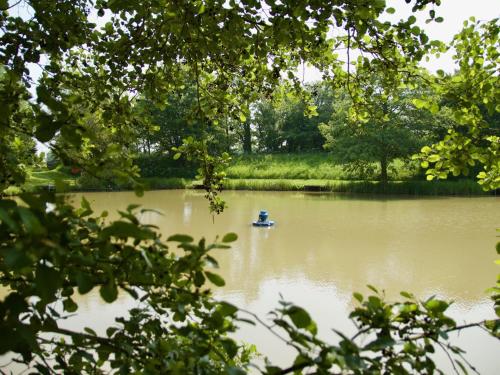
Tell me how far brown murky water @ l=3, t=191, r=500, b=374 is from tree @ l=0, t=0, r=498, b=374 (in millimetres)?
2764

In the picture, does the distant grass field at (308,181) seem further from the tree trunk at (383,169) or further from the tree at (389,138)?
the tree at (389,138)

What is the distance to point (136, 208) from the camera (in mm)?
771

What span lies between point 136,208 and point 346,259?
302 inches

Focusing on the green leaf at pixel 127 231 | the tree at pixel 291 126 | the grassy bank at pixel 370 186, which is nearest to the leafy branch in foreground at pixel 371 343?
the green leaf at pixel 127 231

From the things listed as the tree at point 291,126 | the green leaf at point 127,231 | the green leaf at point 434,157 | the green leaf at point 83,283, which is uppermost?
the tree at point 291,126

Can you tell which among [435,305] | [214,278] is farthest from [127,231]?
[435,305]

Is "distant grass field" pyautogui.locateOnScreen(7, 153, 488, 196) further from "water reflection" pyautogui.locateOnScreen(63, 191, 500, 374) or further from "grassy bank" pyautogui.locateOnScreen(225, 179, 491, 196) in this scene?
"water reflection" pyautogui.locateOnScreen(63, 191, 500, 374)

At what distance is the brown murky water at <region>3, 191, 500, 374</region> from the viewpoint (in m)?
5.26

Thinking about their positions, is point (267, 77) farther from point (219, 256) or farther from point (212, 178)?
point (219, 256)

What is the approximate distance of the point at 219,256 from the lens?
814 centimetres

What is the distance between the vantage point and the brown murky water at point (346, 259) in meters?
5.26

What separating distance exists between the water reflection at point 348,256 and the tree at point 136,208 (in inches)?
113

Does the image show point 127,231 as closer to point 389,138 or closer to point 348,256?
point 348,256

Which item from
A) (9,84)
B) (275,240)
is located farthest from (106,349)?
(275,240)
